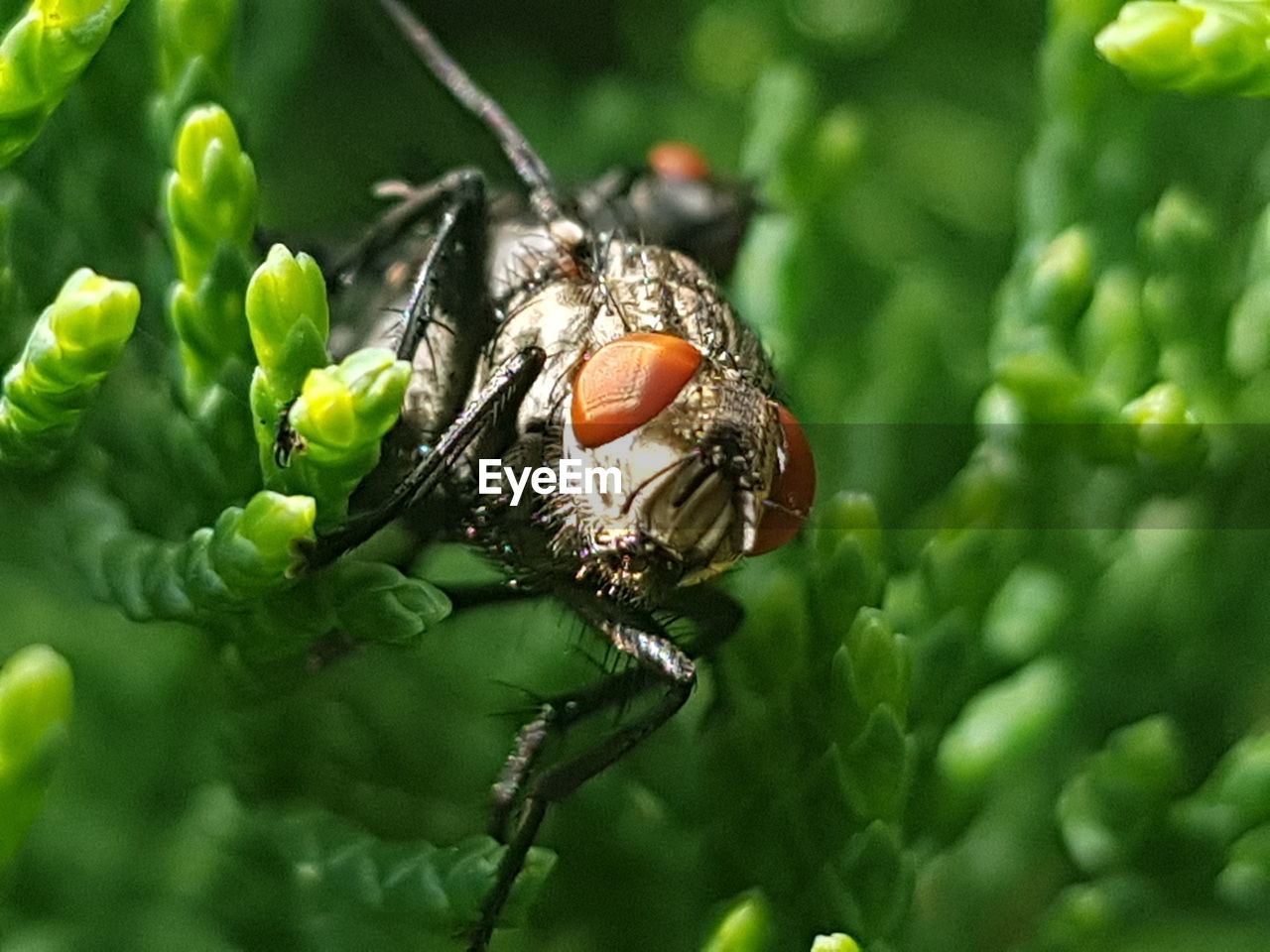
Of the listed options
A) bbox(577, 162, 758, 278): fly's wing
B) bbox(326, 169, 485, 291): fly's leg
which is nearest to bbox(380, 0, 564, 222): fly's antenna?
bbox(326, 169, 485, 291): fly's leg

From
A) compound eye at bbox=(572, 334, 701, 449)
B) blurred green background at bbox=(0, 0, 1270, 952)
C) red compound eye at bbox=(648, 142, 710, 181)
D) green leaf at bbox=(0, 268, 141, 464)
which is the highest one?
green leaf at bbox=(0, 268, 141, 464)

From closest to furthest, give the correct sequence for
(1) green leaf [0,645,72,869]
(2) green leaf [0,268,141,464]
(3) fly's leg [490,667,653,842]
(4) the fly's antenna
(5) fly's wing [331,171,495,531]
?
(1) green leaf [0,645,72,869]
(2) green leaf [0,268,141,464]
(3) fly's leg [490,667,653,842]
(5) fly's wing [331,171,495,531]
(4) the fly's antenna

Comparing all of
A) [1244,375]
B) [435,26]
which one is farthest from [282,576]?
[435,26]

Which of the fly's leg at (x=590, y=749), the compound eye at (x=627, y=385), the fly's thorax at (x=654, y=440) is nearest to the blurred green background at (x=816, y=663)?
the fly's leg at (x=590, y=749)

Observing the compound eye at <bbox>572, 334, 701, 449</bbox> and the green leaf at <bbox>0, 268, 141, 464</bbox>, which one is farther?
the compound eye at <bbox>572, 334, 701, 449</bbox>

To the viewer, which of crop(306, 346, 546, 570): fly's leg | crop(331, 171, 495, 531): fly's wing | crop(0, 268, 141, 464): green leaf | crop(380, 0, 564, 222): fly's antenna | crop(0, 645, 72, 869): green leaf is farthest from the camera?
crop(380, 0, 564, 222): fly's antenna

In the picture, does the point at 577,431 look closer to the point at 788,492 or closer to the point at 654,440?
the point at 654,440

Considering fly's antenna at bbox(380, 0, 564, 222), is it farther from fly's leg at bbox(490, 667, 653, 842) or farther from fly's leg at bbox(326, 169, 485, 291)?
fly's leg at bbox(490, 667, 653, 842)

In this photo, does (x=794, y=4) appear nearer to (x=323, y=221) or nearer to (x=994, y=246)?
(x=994, y=246)
